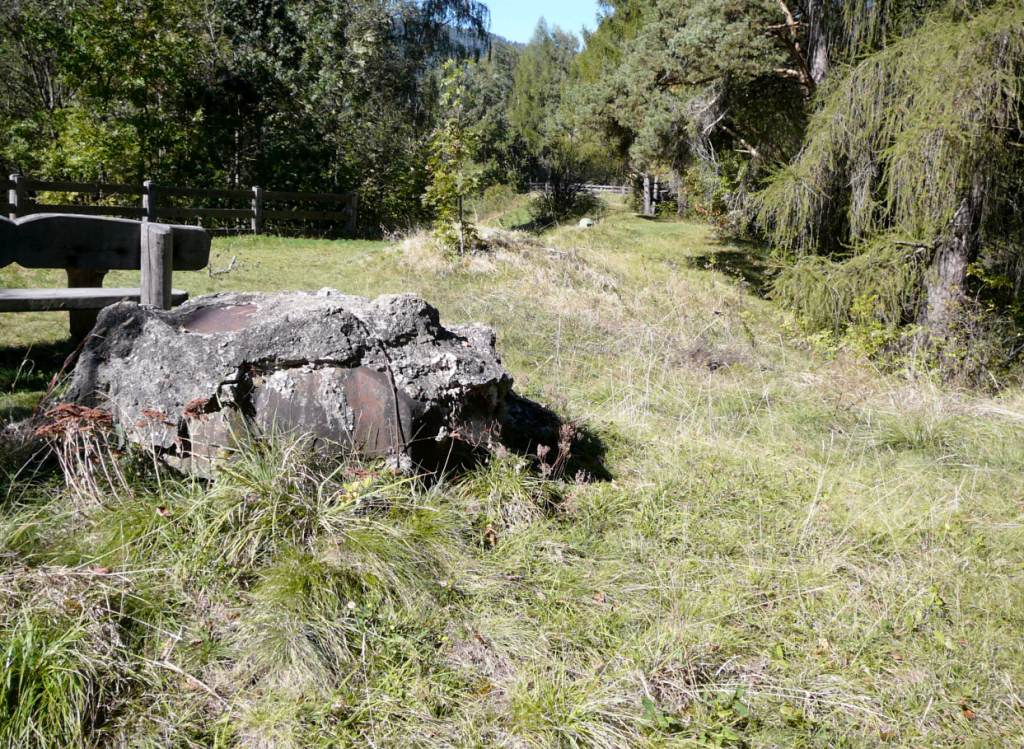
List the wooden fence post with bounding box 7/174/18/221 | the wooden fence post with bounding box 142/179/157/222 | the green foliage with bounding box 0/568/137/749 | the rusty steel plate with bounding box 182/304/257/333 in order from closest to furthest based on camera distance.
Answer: the green foliage with bounding box 0/568/137/749 < the rusty steel plate with bounding box 182/304/257/333 < the wooden fence post with bounding box 7/174/18/221 < the wooden fence post with bounding box 142/179/157/222

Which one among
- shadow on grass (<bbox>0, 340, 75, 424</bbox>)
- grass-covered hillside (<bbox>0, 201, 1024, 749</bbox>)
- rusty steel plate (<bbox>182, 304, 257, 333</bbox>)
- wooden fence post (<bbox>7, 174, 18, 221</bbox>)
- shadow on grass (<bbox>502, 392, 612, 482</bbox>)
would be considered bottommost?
grass-covered hillside (<bbox>0, 201, 1024, 749</bbox>)

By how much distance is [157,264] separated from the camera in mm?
5188

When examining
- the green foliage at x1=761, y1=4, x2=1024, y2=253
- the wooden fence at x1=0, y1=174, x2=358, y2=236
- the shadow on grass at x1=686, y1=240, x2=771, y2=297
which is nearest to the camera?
the green foliage at x1=761, y1=4, x2=1024, y2=253

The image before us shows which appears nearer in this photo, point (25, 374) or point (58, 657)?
point (58, 657)

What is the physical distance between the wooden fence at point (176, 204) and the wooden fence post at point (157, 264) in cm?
865

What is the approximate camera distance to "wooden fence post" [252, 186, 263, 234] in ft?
55.9

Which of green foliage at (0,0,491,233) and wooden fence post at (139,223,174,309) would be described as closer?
wooden fence post at (139,223,174,309)

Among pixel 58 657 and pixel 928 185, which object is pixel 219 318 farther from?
pixel 928 185

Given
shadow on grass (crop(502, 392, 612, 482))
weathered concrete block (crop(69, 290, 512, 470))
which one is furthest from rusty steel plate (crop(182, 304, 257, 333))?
shadow on grass (crop(502, 392, 612, 482))

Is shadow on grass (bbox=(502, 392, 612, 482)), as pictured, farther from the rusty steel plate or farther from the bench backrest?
the bench backrest

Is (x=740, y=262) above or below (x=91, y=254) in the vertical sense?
above

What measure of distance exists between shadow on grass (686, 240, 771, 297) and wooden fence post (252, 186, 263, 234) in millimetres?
9744

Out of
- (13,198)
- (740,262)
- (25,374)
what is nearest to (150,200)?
(13,198)

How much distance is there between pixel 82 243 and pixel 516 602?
14.6ft
